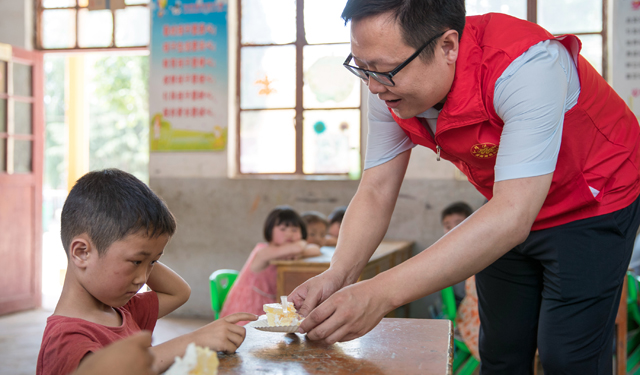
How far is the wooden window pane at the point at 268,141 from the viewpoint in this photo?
4895mm

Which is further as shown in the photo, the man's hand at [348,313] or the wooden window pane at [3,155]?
the wooden window pane at [3,155]

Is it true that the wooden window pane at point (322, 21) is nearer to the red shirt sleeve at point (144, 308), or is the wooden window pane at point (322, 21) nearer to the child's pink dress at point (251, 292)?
the child's pink dress at point (251, 292)

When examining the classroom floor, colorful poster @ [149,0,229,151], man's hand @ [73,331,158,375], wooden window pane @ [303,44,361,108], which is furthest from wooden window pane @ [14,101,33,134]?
man's hand @ [73,331,158,375]

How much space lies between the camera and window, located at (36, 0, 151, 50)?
519cm

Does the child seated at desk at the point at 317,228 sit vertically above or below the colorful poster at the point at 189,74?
below

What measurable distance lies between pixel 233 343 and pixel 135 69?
42.9 ft

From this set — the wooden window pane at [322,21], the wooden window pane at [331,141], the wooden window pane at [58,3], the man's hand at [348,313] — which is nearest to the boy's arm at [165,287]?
the man's hand at [348,313]

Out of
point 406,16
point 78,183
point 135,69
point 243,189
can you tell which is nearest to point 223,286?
point 243,189

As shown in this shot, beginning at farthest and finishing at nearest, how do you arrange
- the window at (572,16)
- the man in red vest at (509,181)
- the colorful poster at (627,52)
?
the window at (572,16), the colorful poster at (627,52), the man in red vest at (509,181)

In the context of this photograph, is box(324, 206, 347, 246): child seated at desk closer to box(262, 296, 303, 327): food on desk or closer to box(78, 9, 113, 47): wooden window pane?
box(78, 9, 113, 47): wooden window pane

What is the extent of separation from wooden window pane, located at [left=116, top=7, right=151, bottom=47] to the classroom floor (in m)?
2.45

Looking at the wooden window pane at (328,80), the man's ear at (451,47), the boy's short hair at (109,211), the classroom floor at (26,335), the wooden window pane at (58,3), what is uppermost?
the wooden window pane at (58,3)

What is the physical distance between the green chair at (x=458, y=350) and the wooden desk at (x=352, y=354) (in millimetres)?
1503

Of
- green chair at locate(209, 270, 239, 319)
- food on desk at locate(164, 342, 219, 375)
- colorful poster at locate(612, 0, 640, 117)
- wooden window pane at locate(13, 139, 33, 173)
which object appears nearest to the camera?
food on desk at locate(164, 342, 219, 375)
